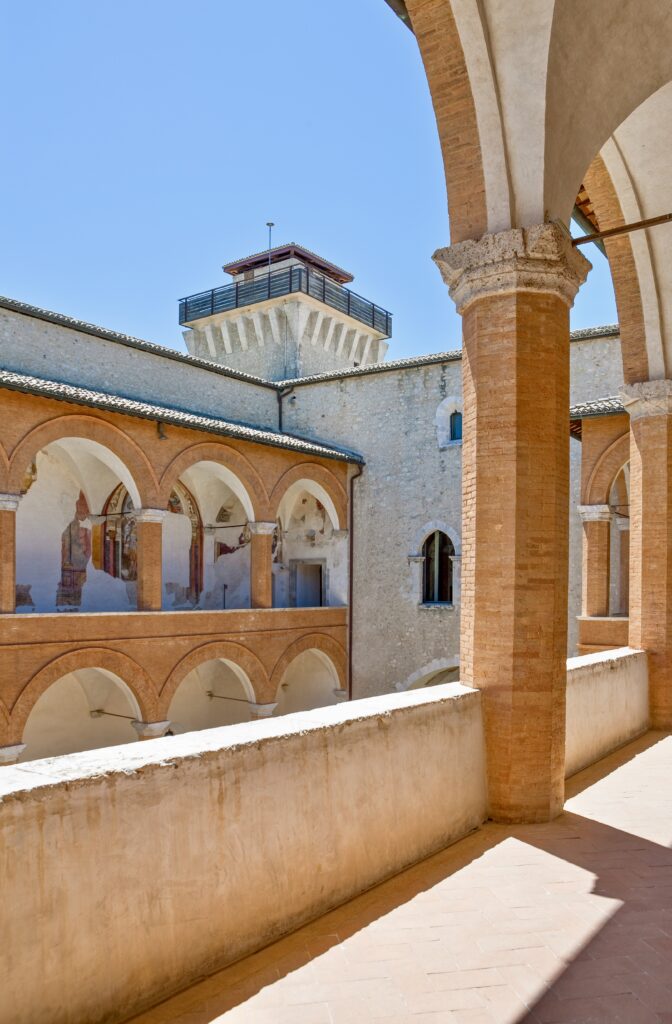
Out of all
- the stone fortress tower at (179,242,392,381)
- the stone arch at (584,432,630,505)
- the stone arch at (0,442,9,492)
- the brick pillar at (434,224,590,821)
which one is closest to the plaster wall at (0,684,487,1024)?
the brick pillar at (434,224,590,821)

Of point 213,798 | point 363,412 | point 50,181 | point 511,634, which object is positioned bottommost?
point 213,798

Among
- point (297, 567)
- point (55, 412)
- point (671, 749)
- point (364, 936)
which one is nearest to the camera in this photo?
point (364, 936)

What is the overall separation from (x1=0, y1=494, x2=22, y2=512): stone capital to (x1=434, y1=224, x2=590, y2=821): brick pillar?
8.45m

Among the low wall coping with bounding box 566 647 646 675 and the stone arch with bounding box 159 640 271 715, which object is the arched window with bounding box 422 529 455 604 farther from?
the low wall coping with bounding box 566 647 646 675

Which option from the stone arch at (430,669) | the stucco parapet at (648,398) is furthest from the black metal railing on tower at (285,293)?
the stucco parapet at (648,398)

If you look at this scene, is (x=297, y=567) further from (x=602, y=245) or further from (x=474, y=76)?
(x=474, y=76)

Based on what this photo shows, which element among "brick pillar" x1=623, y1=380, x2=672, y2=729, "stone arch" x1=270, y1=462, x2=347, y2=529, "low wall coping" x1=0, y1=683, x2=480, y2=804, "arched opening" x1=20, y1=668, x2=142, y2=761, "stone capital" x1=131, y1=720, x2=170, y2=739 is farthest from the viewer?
"stone arch" x1=270, y1=462, x2=347, y2=529

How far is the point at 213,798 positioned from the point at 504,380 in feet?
9.53

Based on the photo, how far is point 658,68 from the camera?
18.6 ft

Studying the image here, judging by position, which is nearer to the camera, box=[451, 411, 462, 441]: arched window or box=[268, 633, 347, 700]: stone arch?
box=[268, 633, 347, 700]: stone arch

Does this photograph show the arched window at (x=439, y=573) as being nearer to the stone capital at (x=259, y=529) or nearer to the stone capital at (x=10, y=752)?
the stone capital at (x=259, y=529)

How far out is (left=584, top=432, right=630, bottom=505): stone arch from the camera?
39.9 feet

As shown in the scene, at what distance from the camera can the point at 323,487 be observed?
17.4 m

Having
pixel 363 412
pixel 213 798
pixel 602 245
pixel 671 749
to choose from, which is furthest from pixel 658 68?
pixel 363 412
